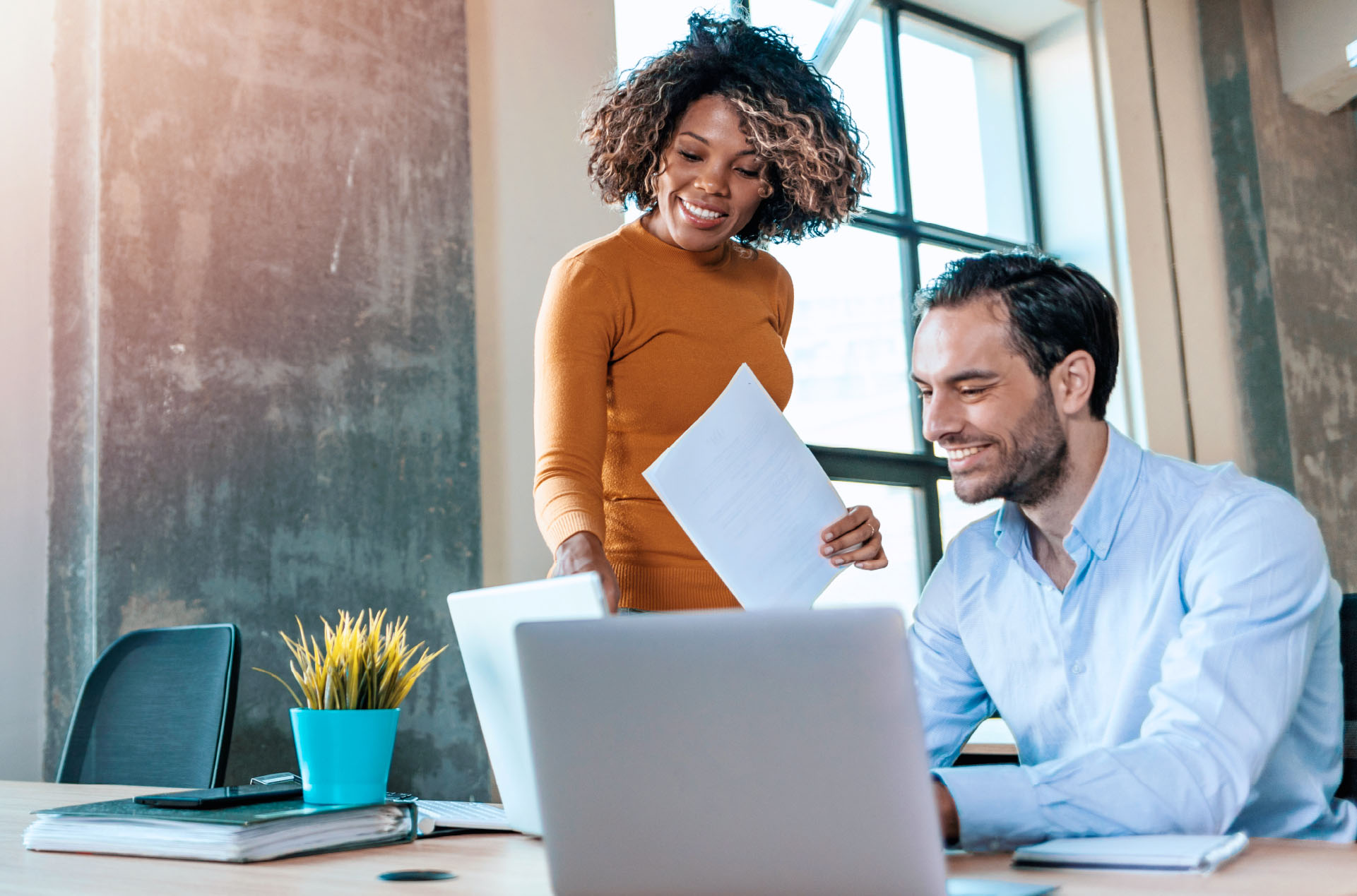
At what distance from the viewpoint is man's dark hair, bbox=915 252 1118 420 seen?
1.42 metres

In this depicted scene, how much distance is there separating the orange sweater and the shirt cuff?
25.3 inches

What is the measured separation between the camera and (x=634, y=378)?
5.26ft

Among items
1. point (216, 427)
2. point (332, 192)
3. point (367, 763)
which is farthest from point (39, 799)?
point (332, 192)

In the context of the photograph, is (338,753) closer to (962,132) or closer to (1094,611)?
(1094,611)

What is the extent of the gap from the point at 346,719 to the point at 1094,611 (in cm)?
79

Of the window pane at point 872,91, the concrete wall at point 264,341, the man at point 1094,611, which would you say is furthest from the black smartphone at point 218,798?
the window pane at point 872,91

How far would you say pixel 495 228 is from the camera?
3008mm

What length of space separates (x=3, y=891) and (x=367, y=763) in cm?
31

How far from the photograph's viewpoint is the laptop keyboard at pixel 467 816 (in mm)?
1115

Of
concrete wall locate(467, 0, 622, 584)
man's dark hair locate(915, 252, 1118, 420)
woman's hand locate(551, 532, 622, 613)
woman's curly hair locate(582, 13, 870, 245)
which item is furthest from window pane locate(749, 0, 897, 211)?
woman's hand locate(551, 532, 622, 613)

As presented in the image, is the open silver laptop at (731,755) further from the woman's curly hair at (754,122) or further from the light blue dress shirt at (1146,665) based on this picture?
the woman's curly hair at (754,122)

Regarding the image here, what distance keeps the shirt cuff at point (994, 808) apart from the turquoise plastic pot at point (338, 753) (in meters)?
0.50

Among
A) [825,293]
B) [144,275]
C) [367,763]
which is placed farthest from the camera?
[825,293]

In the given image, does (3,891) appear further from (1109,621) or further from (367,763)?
(1109,621)
